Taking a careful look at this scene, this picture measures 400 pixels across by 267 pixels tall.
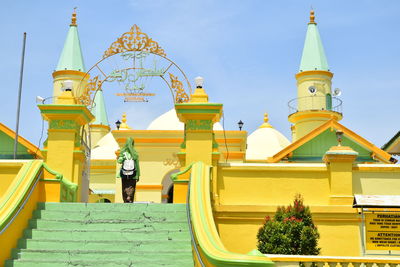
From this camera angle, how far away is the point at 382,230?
17.1 m

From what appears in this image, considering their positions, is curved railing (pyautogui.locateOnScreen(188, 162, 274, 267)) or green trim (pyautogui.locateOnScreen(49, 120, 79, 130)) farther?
green trim (pyautogui.locateOnScreen(49, 120, 79, 130))

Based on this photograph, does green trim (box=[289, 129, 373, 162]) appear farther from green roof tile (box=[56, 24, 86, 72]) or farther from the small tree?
green roof tile (box=[56, 24, 86, 72])

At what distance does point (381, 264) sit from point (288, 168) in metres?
6.04

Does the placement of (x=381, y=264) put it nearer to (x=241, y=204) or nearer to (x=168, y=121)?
(x=241, y=204)

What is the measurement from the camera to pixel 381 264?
1266 centimetres

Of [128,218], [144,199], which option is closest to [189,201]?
[128,218]

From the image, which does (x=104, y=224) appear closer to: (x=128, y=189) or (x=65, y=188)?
(x=128, y=189)

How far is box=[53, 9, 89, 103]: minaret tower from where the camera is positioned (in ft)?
131

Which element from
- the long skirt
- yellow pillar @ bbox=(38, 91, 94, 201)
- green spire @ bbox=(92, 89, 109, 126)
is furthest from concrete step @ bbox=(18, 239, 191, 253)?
green spire @ bbox=(92, 89, 109, 126)

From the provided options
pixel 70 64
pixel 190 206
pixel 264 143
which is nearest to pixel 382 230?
pixel 190 206

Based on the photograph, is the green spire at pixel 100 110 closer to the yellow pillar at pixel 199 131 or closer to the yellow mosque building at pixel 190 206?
the yellow mosque building at pixel 190 206

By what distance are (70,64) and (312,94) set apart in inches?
557

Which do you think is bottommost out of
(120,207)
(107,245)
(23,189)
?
(107,245)

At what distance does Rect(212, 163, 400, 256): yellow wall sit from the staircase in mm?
2611
